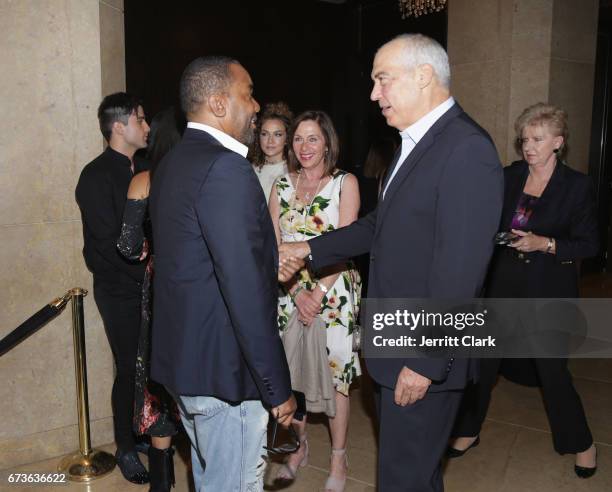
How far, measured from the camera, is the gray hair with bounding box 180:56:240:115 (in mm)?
1904

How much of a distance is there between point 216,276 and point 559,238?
2230 mm

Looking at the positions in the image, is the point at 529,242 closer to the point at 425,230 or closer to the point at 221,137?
the point at 425,230

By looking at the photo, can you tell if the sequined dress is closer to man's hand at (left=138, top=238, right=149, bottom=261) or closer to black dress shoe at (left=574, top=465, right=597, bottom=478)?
man's hand at (left=138, top=238, right=149, bottom=261)

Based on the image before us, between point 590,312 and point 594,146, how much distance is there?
284cm

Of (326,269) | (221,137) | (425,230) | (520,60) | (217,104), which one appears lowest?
(326,269)

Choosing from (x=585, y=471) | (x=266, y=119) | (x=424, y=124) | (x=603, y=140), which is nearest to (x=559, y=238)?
(x=585, y=471)

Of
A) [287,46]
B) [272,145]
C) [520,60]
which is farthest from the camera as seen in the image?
[287,46]

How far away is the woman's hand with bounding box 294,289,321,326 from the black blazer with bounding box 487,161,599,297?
1.13m

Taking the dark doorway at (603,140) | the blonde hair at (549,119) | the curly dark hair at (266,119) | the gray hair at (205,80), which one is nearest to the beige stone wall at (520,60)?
the blonde hair at (549,119)

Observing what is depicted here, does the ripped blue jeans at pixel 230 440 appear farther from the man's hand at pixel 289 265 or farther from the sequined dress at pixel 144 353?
the man's hand at pixel 289 265

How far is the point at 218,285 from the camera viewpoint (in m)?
1.82

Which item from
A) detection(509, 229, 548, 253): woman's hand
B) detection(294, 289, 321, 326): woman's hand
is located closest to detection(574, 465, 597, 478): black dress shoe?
detection(509, 229, 548, 253): woman's hand

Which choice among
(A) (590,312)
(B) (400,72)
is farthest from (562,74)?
(B) (400,72)

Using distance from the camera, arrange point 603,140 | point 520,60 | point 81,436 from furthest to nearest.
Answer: point 603,140, point 520,60, point 81,436
